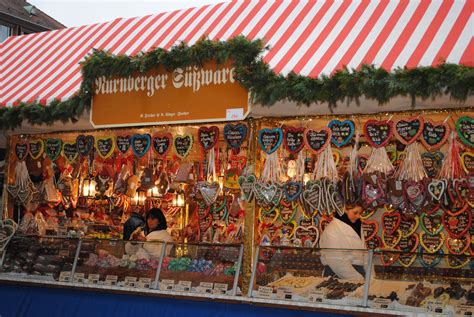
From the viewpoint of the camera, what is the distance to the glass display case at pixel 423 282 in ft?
22.5

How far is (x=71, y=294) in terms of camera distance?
9.43m

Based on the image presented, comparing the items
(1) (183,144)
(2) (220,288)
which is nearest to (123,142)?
(1) (183,144)

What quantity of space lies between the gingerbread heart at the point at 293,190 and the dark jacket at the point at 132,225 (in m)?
3.16

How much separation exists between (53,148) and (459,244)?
589 cm

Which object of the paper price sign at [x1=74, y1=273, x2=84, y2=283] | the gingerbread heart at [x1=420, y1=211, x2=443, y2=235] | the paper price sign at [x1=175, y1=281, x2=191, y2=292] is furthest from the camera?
the gingerbread heart at [x1=420, y1=211, x2=443, y2=235]

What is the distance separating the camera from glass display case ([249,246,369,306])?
7406 mm

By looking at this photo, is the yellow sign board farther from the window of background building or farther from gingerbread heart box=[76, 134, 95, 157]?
the window of background building

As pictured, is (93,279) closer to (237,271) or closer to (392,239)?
(237,271)

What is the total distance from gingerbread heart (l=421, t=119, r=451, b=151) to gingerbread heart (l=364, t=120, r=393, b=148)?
396 mm

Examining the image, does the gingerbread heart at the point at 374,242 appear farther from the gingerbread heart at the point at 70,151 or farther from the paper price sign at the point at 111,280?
the gingerbread heart at the point at 70,151

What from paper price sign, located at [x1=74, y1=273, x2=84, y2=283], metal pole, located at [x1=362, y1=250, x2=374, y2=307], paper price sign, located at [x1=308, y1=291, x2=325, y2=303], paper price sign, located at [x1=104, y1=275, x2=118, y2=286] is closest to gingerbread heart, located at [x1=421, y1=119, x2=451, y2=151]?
metal pole, located at [x1=362, y1=250, x2=374, y2=307]

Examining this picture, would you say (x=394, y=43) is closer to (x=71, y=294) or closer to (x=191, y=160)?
(x=191, y=160)

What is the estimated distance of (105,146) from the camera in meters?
10.3

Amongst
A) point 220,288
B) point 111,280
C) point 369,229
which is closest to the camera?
point 220,288
